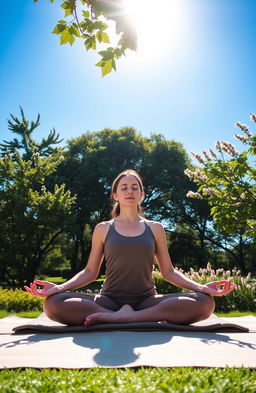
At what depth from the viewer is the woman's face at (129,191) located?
3988mm

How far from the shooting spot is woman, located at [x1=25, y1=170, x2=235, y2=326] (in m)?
3.27

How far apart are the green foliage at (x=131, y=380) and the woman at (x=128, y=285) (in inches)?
48.8

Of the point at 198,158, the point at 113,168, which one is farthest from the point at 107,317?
the point at 113,168

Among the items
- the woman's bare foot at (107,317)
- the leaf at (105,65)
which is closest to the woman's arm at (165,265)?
the woman's bare foot at (107,317)

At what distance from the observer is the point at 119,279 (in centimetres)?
365

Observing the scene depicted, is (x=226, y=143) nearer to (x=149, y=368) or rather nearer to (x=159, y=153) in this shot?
(x=149, y=368)

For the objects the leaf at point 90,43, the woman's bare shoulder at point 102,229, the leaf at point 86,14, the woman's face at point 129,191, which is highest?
the leaf at point 86,14

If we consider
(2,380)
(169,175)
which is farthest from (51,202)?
(2,380)

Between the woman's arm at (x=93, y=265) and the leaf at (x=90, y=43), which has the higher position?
the leaf at (x=90, y=43)

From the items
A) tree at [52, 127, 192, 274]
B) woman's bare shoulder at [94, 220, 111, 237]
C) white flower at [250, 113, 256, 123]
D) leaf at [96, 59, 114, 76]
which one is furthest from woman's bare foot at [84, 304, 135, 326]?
tree at [52, 127, 192, 274]

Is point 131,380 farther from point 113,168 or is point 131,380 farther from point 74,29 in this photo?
point 113,168

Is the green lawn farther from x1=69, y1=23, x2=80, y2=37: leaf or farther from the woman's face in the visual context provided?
x1=69, y1=23, x2=80, y2=37: leaf

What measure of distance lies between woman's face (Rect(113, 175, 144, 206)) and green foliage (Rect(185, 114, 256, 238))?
87.4 inches

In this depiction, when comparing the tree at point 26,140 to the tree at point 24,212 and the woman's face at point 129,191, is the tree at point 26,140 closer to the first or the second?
the tree at point 24,212
